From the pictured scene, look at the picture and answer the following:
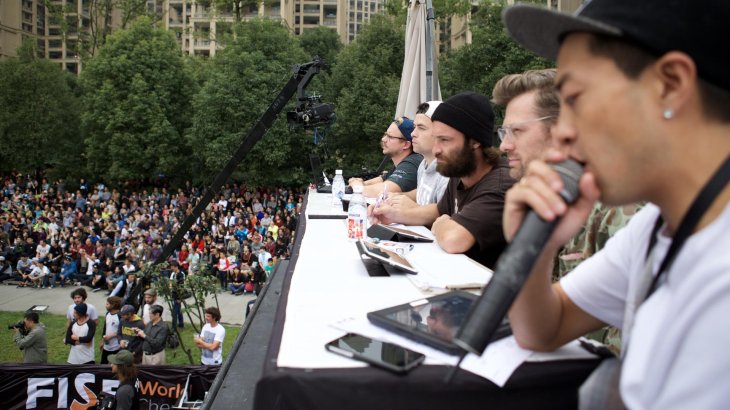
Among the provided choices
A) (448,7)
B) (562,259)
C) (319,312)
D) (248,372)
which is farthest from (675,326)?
(448,7)

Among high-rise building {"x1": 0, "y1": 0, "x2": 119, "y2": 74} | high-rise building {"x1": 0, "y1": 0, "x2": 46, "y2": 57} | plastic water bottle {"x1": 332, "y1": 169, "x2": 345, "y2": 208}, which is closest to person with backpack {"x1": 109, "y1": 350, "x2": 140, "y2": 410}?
plastic water bottle {"x1": 332, "y1": 169, "x2": 345, "y2": 208}

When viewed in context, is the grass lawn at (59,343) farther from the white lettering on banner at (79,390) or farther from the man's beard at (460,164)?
the man's beard at (460,164)

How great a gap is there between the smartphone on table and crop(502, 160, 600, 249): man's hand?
439mm

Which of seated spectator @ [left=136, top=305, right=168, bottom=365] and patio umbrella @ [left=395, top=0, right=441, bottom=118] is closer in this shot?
patio umbrella @ [left=395, top=0, right=441, bottom=118]

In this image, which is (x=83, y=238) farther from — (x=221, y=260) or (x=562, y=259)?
(x=562, y=259)

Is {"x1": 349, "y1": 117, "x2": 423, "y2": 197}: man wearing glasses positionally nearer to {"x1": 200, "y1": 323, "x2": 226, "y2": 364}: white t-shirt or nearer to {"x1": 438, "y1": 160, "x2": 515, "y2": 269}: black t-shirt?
{"x1": 438, "y1": 160, "x2": 515, "y2": 269}: black t-shirt

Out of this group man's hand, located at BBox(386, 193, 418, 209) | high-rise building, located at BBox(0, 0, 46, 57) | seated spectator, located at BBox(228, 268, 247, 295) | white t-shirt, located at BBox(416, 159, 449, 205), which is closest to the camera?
man's hand, located at BBox(386, 193, 418, 209)

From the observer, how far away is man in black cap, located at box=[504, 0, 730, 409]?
3.15ft

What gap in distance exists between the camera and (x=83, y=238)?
23.5 meters

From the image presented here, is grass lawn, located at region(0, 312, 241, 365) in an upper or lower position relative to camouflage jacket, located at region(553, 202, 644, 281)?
lower

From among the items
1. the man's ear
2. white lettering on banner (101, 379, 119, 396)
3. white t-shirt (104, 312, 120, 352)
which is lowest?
white lettering on banner (101, 379, 119, 396)

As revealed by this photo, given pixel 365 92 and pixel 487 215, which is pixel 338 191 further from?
pixel 365 92

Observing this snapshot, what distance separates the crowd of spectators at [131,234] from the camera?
63.1ft

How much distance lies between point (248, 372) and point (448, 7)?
3784 cm
